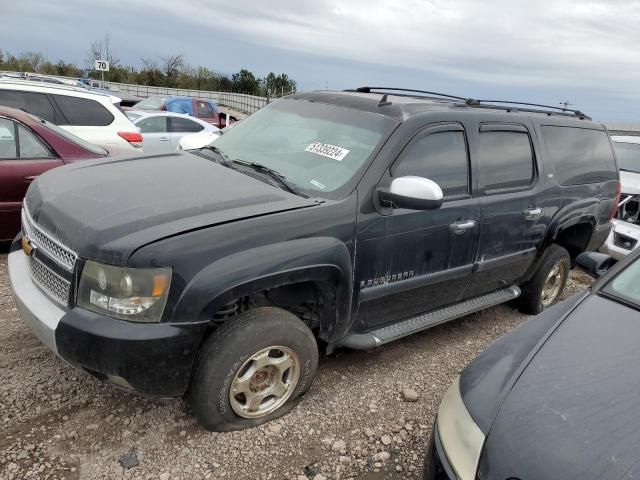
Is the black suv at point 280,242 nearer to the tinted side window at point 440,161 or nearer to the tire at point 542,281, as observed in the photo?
the tinted side window at point 440,161

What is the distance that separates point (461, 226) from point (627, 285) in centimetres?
108

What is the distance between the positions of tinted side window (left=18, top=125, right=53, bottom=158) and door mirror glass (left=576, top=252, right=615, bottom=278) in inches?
188

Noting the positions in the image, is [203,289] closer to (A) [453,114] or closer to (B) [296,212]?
(B) [296,212]

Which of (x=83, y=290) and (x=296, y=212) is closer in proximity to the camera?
(x=83, y=290)

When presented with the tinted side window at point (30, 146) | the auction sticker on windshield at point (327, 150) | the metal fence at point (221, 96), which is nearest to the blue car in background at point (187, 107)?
the metal fence at point (221, 96)

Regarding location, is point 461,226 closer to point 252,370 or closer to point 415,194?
point 415,194

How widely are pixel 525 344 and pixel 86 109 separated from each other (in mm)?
6529

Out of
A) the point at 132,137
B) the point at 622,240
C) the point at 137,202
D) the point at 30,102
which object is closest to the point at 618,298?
the point at 137,202

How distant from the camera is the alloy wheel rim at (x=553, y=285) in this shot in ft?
15.9

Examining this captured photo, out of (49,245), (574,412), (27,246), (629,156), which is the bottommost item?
(574,412)

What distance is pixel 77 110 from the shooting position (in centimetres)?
685

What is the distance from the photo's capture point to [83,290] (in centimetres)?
240

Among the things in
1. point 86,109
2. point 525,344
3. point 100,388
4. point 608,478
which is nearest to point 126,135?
point 86,109

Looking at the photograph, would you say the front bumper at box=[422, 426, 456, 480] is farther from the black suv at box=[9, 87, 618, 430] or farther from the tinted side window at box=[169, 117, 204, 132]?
the tinted side window at box=[169, 117, 204, 132]
